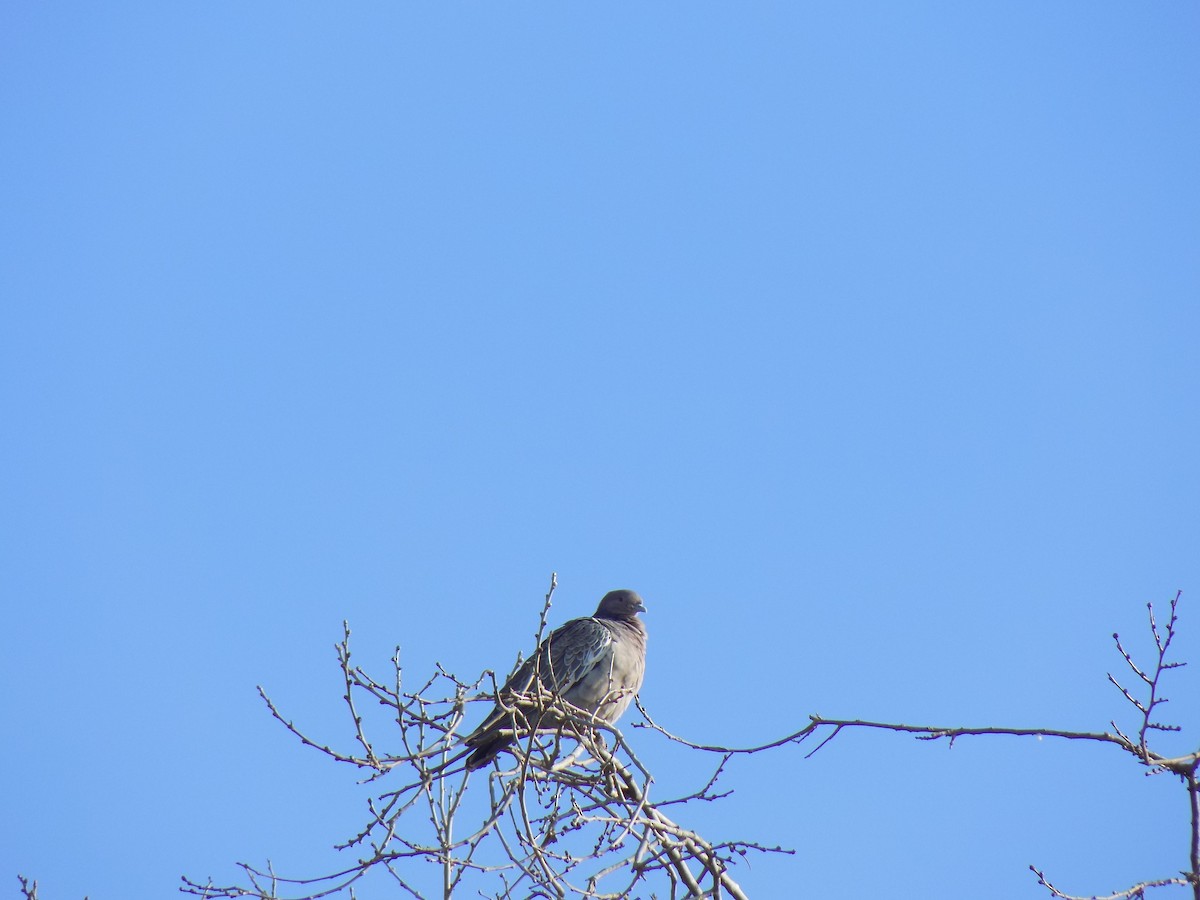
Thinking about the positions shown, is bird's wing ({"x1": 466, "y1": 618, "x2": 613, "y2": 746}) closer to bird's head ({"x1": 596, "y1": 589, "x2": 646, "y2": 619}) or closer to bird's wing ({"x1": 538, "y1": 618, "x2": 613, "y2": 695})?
bird's wing ({"x1": 538, "y1": 618, "x2": 613, "y2": 695})

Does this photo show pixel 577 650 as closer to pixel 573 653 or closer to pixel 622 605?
pixel 573 653

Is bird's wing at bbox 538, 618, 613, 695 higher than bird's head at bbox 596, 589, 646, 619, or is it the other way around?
bird's head at bbox 596, 589, 646, 619

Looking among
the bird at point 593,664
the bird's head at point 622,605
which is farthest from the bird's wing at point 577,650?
the bird's head at point 622,605

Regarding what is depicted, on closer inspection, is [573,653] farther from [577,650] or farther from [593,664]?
[593,664]

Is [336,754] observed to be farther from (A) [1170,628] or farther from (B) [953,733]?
(A) [1170,628]

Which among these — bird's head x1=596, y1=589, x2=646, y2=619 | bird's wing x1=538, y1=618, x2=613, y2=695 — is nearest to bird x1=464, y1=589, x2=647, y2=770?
bird's wing x1=538, y1=618, x2=613, y2=695

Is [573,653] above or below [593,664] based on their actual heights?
above

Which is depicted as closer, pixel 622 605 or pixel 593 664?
pixel 593 664

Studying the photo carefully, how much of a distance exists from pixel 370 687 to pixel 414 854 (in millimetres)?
720

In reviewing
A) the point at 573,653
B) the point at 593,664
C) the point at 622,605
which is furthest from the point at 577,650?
the point at 622,605

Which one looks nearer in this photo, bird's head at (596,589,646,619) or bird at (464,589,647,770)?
bird at (464,589,647,770)

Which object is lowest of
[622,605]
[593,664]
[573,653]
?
[593,664]

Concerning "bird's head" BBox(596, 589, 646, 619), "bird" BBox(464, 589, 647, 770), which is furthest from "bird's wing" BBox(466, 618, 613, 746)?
"bird's head" BBox(596, 589, 646, 619)

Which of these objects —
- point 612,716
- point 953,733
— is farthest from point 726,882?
point 612,716
